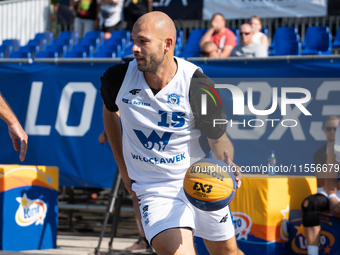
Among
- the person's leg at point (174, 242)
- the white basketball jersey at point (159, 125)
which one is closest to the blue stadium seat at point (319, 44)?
the white basketball jersey at point (159, 125)

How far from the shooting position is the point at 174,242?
9.89 feet

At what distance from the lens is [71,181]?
7070mm

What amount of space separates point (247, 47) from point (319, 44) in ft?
6.86

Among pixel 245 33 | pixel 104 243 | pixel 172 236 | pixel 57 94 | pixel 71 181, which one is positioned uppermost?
pixel 245 33

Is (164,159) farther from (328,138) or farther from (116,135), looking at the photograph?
(328,138)

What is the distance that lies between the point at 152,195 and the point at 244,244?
2543 millimetres

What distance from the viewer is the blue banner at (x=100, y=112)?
253 inches

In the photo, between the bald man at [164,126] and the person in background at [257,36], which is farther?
the person in background at [257,36]

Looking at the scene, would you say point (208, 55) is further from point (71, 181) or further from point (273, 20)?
point (273, 20)

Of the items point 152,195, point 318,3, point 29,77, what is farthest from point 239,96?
point 318,3

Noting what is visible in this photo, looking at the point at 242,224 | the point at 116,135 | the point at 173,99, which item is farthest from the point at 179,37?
the point at 173,99

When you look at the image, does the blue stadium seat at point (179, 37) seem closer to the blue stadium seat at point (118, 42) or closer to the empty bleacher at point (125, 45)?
the empty bleacher at point (125, 45)

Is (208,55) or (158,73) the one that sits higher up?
(158,73)

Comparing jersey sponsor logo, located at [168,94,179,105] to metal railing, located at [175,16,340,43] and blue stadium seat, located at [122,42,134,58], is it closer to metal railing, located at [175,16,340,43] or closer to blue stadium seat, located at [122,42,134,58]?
blue stadium seat, located at [122,42,134,58]
